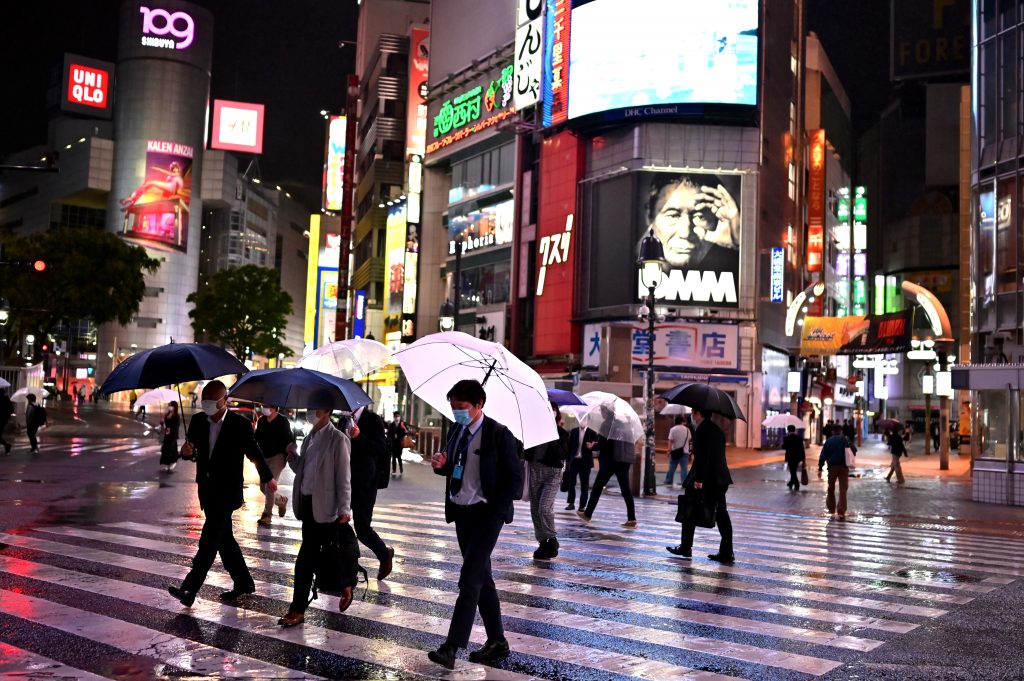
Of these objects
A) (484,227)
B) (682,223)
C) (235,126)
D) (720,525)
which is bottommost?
(720,525)

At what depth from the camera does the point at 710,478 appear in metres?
12.1

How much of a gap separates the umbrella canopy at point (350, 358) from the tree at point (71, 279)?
39807 mm

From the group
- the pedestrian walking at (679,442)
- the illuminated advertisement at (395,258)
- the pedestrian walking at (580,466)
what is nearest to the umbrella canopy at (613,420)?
the pedestrian walking at (580,466)

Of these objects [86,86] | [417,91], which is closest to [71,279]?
[417,91]

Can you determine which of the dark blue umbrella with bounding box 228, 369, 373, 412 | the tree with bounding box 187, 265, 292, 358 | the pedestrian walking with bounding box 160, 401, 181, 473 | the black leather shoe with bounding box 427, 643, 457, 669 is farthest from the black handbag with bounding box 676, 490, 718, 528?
the tree with bounding box 187, 265, 292, 358

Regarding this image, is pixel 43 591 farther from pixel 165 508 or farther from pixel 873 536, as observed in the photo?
pixel 873 536

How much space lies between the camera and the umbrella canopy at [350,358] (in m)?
13.2

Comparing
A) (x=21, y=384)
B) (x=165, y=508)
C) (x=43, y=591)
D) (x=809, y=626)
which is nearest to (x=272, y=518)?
(x=165, y=508)

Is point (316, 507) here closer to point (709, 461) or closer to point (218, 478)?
point (218, 478)

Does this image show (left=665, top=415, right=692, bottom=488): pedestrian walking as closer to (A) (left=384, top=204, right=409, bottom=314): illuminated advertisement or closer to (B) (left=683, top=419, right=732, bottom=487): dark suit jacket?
(B) (left=683, top=419, right=732, bottom=487): dark suit jacket

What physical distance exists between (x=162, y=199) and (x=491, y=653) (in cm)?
12897

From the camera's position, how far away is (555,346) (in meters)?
53.1

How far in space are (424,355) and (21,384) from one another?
38069mm

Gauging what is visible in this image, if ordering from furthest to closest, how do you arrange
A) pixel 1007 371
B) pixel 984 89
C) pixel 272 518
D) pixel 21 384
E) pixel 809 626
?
1. pixel 21 384
2. pixel 984 89
3. pixel 1007 371
4. pixel 272 518
5. pixel 809 626
